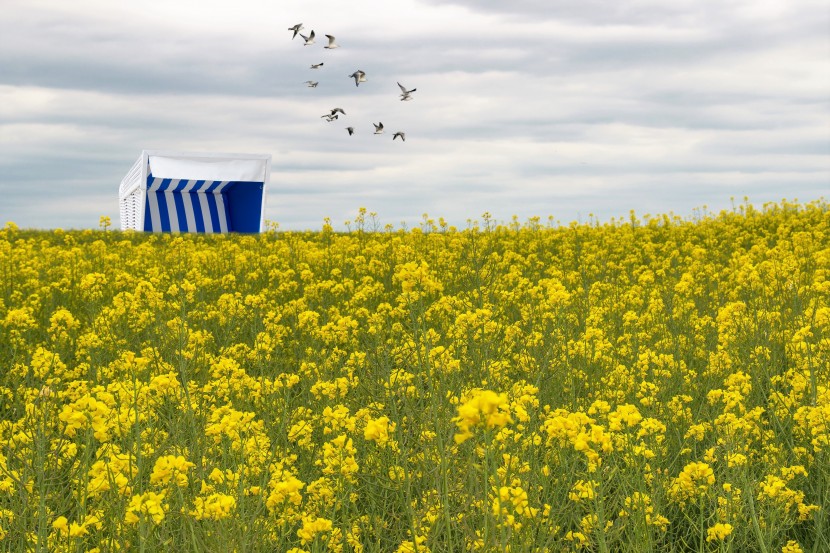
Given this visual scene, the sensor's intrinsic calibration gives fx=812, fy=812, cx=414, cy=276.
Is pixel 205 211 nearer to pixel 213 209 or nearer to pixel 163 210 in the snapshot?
pixel 213 209

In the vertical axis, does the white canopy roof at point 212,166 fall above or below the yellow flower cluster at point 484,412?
above

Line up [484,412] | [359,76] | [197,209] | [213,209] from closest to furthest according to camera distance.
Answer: [484,412] → [359,76] → [197,209] → [213,209]

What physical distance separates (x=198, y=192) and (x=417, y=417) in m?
14.6

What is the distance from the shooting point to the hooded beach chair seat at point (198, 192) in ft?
52.0

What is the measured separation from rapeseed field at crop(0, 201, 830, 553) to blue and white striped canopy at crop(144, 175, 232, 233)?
715 centimetres

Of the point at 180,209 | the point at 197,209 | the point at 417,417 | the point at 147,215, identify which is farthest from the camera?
the point at 197,209

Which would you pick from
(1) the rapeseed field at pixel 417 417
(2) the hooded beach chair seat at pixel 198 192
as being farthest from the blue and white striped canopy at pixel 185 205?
(1) the rapeseed field at pixel 417 417

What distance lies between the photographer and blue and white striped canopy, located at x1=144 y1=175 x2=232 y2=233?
16281mm

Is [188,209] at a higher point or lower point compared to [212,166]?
lower

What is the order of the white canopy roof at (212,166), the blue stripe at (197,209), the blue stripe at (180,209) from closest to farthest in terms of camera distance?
the white canopy roof at (212,166) → the blue stripe at (180,209) → the blue stripe at (197,209)

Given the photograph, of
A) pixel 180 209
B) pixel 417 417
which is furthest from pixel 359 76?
pixel 180 209

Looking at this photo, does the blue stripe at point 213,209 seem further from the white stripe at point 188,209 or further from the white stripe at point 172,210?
the white stripe at point 172,210

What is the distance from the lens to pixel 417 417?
3217mm

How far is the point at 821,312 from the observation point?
473cm
